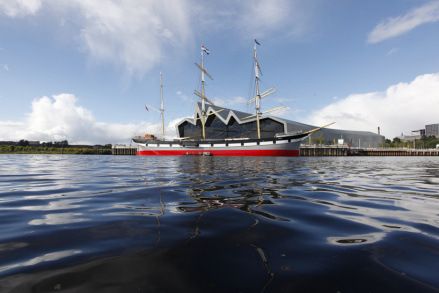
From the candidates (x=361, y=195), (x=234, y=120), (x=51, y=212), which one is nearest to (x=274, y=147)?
(x=234, y=120)

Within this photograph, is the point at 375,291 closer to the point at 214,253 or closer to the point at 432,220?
the point at 214,253

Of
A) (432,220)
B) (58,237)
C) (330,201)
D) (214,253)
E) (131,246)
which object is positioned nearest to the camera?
(214,253)

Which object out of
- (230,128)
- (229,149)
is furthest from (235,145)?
(230,128)

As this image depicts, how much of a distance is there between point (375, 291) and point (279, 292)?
0.52 metres

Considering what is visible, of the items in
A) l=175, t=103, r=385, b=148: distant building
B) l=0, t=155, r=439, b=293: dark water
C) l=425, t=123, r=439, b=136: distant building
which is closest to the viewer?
l=0, t=155, r=439, b=293: dark water

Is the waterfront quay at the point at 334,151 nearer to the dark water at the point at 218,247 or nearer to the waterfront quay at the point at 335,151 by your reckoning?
the waterfront quay at the point at 335,151

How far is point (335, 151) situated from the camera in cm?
5884

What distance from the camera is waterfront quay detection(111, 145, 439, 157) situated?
5678cm

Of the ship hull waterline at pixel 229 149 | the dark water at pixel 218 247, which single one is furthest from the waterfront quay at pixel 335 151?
the dark water at pixel 218 247

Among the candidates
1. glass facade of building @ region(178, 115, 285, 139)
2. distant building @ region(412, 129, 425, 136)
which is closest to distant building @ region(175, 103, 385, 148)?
glass facade of building @ region(178, 115, 285, 139)

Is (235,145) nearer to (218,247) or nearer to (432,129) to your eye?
(218,247)

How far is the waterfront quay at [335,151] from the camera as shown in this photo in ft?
186

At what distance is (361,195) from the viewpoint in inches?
148

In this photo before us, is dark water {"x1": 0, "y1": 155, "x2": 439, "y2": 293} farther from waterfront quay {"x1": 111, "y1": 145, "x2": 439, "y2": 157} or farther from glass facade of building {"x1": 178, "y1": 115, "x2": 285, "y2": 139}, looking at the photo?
waterfront quay {"x1": 111, "y1": 145, "x2": 439, "y2": 157}
